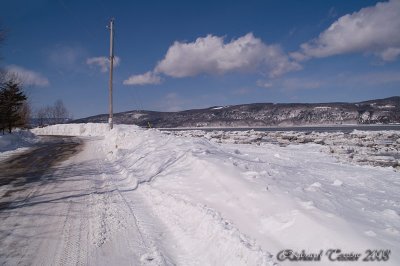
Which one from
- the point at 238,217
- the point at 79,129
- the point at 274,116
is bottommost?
the point at 238,217

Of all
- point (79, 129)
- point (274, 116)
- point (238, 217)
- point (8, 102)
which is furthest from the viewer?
point (274, 116)

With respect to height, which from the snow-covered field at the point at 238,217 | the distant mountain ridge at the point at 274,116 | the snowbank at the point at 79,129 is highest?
the distant mountain ridge at the point at 274,116

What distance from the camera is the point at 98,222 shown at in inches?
248

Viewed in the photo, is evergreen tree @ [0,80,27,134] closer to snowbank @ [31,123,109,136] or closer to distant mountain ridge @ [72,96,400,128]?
snowbank @ [31,123,109,136]

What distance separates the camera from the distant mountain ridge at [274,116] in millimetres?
136250

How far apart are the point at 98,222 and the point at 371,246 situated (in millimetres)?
4839

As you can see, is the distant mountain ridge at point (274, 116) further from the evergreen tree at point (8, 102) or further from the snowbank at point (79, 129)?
the evergreen tree at point (8, 102)

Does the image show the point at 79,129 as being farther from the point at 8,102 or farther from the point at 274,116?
the point at 274,116

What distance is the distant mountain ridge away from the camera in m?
136

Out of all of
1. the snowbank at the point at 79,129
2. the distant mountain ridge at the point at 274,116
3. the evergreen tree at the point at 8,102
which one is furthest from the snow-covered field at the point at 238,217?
the distant mountain ridge at the point at 274,116

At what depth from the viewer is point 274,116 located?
162000mm

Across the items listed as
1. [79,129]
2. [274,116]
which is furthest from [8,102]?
[274,116]

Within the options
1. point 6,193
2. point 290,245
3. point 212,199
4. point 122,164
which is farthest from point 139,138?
point 290,245

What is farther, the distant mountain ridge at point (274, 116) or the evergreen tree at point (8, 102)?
the distant mountain ridge at point (274, 116)
